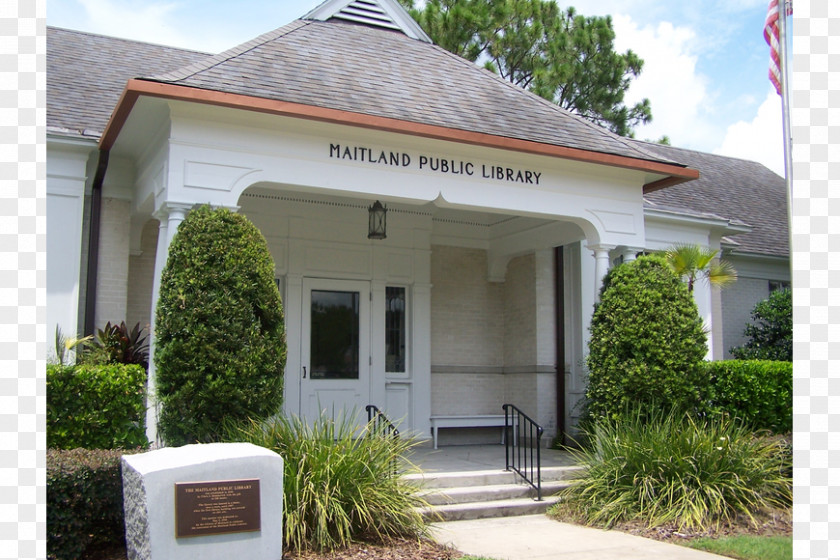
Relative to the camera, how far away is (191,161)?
8.56 meters

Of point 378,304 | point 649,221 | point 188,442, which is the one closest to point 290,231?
point 378,304

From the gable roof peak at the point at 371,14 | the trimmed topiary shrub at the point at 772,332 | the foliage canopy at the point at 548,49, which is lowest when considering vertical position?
the trimmed topiary shrub at the point at 772,332

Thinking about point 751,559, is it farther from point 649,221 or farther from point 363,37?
point 363,37

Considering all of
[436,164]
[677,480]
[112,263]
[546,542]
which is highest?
[436,164]

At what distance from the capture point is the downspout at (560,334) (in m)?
13.1

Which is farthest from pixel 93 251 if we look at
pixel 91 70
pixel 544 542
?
pixel 544 542

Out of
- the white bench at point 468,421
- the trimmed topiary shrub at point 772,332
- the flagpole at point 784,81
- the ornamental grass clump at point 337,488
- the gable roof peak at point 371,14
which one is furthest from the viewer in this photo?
the trimmed topiary shrub at point 772,332

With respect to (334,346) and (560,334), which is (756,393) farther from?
(334,346)

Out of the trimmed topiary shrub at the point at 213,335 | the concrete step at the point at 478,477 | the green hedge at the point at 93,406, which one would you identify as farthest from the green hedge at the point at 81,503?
the concrete step at the point at 478,477

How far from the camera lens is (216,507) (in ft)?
19.5

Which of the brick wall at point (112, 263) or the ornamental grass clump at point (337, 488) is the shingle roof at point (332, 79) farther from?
the ornamental grass clump at point (337, 488)

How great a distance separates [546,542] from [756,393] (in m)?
5.05

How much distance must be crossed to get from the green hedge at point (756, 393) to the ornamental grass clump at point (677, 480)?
2.05 metres

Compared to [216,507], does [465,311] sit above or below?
above
